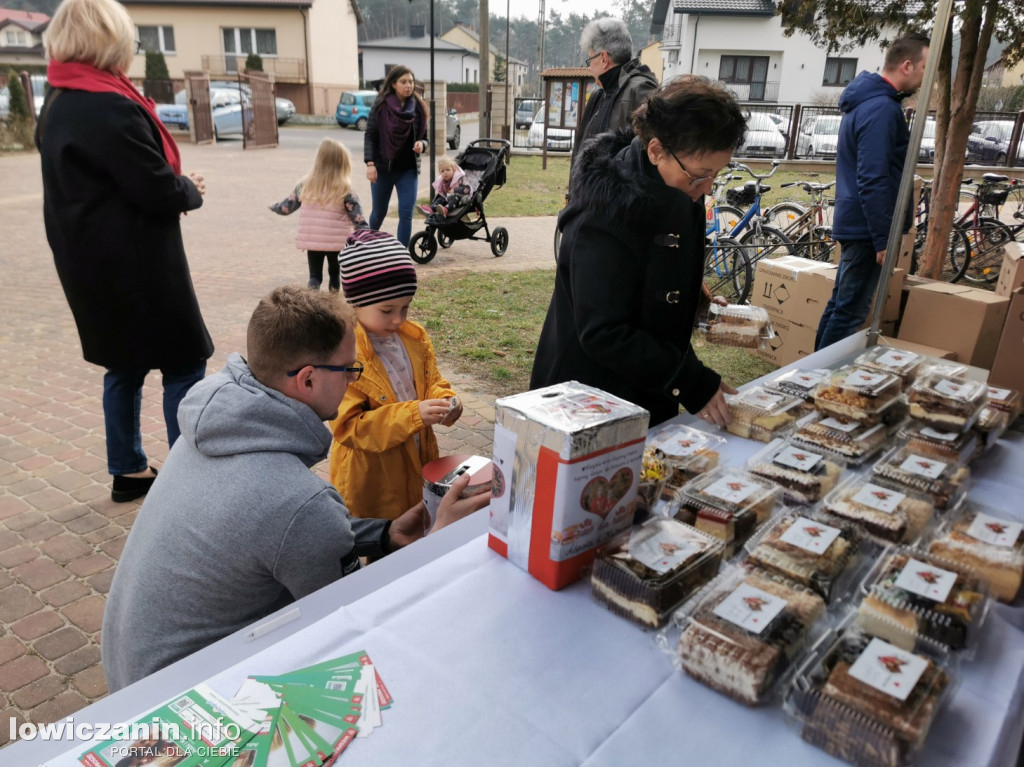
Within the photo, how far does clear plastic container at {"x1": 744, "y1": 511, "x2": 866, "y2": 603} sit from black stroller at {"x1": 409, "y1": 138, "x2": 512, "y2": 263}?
7614 millimetres

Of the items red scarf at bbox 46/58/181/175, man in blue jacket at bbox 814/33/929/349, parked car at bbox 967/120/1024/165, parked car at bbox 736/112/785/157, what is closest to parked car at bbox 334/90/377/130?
parked car at bbox 736/112/785/157

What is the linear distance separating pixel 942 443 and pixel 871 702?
1075 millimetres

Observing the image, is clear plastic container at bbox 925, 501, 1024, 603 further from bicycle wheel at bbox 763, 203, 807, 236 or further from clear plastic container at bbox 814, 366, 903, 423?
bicycle wheel at bbox 763, 203, 807, 236

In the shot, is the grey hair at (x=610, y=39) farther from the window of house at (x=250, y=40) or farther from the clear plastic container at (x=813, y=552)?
the window of house at (x=250, y=40)

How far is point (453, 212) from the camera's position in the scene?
347 inches

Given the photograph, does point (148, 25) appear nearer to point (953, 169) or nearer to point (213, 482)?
point (953, 169)

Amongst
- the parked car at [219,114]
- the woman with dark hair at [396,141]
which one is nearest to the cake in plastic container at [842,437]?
the woman with dark hair at [396,141]

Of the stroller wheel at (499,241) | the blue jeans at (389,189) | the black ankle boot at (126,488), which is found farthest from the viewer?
the stroller wheel at (499,241)

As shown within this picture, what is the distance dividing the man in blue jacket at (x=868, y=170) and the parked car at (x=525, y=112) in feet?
95.0

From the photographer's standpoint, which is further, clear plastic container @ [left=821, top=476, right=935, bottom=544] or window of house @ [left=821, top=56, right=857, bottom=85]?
window of house @ [left=821, top=56, right=857, bottom=85]

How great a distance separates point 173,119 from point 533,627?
2773 centimetres

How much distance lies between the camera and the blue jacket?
4035 mm

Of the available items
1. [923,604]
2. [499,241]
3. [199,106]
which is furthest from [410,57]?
[923,604]

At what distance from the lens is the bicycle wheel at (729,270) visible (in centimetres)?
695
